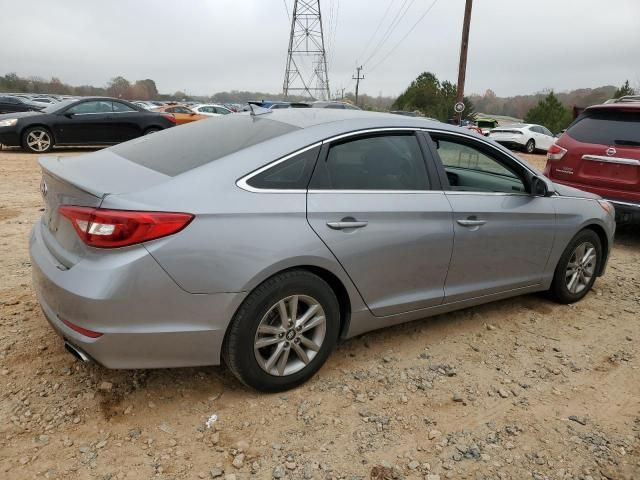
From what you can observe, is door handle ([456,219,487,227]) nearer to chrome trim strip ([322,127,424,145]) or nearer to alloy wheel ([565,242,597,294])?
chrome trim strip ([322,127,424,145])

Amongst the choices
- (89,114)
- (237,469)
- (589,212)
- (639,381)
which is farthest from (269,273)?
(89,114)

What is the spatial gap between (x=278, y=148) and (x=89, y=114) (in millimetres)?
11255

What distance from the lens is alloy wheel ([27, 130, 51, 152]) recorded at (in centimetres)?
1220

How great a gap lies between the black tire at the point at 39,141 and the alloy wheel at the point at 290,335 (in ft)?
38.1

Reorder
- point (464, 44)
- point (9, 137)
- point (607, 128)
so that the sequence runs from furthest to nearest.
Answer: point (464, 44) → point (9, 137) → point (607, 128)

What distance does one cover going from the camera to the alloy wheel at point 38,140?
12203mm

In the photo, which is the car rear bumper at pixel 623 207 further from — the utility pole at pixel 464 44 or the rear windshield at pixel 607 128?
the utility pole at pixel 464 44

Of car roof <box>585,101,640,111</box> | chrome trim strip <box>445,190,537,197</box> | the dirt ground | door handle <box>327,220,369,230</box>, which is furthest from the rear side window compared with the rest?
car roof <box>585,101,640,111</box>

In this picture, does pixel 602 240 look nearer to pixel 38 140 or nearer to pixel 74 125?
pixel 74 125

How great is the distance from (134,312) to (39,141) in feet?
38.6

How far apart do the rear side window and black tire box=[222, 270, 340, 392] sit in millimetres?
448

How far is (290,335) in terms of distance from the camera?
2.81 m

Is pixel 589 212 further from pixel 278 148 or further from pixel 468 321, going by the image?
pixel 278 148

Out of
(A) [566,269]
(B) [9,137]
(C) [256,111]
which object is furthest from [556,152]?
(B) [9,137]
